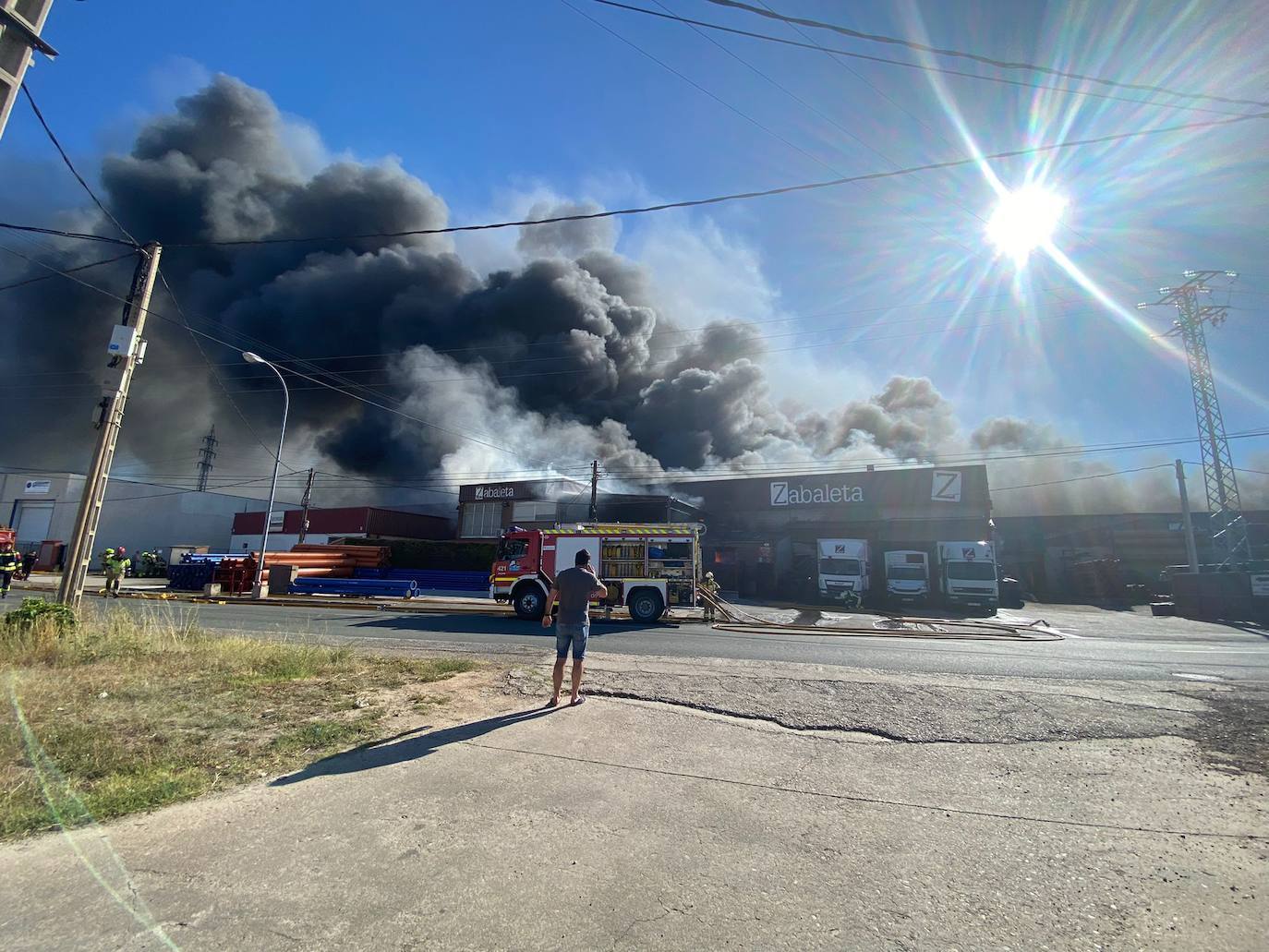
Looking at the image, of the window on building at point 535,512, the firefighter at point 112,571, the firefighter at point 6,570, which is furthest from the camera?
the window on building at point 535,512

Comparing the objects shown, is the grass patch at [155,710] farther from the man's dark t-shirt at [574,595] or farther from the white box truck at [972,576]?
the white box truck at [972,576]

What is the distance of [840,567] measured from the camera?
24.7m

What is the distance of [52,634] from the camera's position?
22.6ft

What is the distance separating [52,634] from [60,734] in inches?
155

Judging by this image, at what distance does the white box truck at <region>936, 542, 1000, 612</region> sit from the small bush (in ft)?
83.0

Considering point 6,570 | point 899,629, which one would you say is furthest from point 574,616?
point 6,570

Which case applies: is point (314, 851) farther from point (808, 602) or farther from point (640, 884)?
point (808, 602)

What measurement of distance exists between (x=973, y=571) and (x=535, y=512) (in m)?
27.8

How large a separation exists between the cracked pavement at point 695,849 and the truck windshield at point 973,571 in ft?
65.5

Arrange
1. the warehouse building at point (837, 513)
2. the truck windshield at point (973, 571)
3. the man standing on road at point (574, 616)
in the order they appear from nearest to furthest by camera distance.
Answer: the man standing on road at point (574, 616) → the truck windshield at point (973, 571) → the warehouse building at point (837, 513)

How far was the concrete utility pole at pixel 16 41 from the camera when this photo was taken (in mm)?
4191

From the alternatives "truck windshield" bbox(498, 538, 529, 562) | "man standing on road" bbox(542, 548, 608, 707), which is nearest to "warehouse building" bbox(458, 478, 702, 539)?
"truck windshield" bbox(498, 538, 529, 562)

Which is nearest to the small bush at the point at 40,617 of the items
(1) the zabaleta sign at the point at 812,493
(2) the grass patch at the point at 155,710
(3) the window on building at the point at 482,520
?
(2) the grass patch at the point at 155,710

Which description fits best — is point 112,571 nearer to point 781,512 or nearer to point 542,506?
point 542,506
